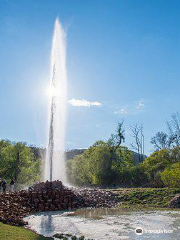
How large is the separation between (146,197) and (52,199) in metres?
8.02

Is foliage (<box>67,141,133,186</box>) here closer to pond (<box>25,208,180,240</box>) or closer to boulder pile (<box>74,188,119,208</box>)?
boulder pile (<box>74,188,119,208</box>)

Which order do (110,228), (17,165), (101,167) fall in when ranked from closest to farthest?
(110,228), (17,165), (101,167)

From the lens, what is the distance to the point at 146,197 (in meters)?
22.3

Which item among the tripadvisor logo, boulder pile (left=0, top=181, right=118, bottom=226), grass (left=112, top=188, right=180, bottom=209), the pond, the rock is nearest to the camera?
the pond

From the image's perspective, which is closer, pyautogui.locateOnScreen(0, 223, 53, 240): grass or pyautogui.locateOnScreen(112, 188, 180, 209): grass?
pyautogui.locateOnScreen(0, 223, 53, 240): grass

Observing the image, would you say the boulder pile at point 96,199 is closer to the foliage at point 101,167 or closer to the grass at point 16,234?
the grass at point 16,234

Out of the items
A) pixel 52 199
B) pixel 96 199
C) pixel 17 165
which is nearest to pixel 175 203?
pixel 96 199

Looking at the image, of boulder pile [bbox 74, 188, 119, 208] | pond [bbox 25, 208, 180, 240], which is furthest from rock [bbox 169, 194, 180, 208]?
pond [bbox 25, 208, 180, 240]

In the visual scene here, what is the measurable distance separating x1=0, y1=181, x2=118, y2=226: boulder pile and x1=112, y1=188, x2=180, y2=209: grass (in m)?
0.86

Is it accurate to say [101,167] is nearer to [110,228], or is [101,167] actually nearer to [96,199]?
[96,199]

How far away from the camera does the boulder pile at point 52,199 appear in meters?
17.4

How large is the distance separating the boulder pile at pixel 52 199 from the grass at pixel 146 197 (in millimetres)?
862

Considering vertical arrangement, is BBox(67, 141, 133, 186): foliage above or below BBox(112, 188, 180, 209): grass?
above

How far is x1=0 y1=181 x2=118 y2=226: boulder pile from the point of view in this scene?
17438 millimetres
